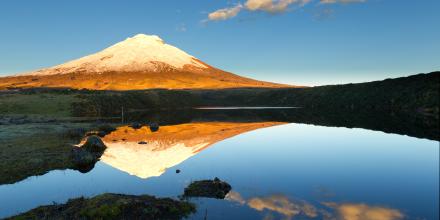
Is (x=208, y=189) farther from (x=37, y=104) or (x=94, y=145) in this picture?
(x=37, y=104)

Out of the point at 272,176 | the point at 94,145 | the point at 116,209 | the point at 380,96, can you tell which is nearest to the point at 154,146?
the point at 94,145

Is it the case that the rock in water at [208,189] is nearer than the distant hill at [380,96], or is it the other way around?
the rock in water at [208,189]

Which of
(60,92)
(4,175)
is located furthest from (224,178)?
(60,92)

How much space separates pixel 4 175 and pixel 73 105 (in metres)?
94.5

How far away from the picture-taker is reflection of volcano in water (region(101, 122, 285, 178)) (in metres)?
43.3

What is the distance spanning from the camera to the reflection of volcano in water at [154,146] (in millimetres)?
43281

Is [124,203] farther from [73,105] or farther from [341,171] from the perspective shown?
[73,105]

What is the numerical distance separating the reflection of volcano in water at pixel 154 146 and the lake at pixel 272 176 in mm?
138

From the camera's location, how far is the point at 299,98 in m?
181

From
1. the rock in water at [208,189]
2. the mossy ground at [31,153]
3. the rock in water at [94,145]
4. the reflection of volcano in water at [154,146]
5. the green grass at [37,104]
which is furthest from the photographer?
the green grass at [37,104]

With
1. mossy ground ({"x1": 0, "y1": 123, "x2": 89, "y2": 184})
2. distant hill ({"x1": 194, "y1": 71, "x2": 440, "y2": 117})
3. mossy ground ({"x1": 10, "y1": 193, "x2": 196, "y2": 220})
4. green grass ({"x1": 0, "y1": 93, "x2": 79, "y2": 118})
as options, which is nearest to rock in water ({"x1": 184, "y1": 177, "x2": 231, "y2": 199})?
mossy ground ({"x1": 10, "y1": 193, "x2": 196, "y2": 220})

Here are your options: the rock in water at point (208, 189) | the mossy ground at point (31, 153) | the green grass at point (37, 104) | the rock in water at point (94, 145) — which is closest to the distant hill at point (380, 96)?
the rock in water at point (94, 145)

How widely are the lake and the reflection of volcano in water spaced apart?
138 millimetres

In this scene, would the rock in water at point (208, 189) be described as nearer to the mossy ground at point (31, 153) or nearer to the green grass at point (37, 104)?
the mossy ground at point (31, 153)
